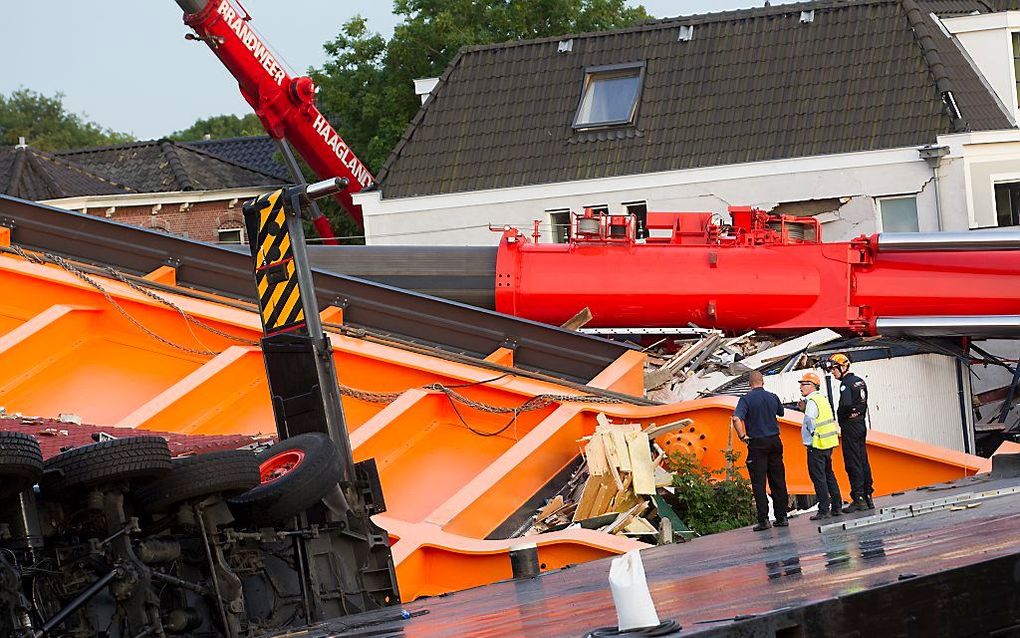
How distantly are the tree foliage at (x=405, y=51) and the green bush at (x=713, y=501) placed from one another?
2533 cm

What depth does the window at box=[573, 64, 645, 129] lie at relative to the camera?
3107cm

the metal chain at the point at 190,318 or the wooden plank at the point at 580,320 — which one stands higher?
the metal chain at the point at 190,318

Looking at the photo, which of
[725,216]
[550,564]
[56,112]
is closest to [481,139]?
[725,216]

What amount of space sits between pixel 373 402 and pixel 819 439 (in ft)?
17.9

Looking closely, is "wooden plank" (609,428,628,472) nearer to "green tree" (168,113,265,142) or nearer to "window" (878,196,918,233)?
"window" (878,196,918,233)

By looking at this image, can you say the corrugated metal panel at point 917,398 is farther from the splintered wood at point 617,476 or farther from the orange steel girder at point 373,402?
the splintered wood at point 617,476

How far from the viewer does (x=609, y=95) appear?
104 feet

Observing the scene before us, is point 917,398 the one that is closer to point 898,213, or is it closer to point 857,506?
point 857,506

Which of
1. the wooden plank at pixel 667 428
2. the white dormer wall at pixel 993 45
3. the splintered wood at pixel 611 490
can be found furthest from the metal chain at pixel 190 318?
the white dormer wall at pixel 993 45

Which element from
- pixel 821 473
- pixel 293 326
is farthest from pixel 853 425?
pixel 293 326

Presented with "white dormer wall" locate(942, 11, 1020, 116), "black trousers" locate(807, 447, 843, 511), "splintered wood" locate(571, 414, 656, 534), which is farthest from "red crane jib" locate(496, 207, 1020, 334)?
"white dormer wall" locate(942, 11, 1020, 116)

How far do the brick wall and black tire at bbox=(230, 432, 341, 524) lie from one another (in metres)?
26.4

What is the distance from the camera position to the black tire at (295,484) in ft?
34.3

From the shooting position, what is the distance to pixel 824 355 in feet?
67.7
